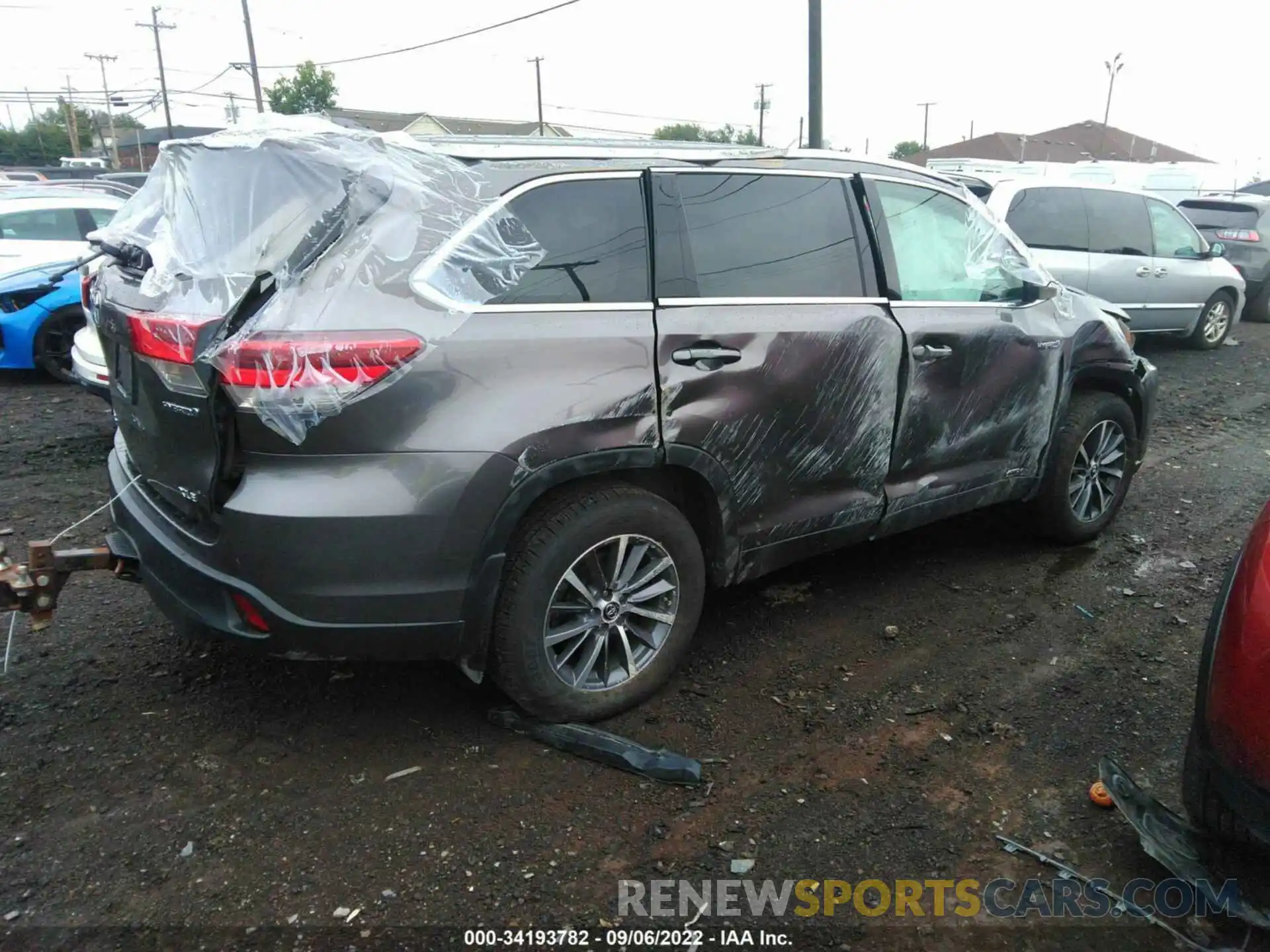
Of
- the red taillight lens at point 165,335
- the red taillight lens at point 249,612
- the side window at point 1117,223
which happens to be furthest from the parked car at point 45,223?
the side window at point 1117,223

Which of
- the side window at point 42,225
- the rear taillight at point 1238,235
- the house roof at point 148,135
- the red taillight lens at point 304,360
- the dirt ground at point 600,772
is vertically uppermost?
the house roof at point 148,135

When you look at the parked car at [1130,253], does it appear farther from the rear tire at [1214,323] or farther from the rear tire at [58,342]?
the rear tire at [58,342]

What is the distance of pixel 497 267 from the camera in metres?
2.70

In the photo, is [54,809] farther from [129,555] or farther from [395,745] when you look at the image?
[395,745]

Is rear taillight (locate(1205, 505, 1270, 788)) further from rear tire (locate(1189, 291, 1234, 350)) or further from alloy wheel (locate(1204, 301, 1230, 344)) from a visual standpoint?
alloy wheel (locate(1204, 301, 1230, 344))

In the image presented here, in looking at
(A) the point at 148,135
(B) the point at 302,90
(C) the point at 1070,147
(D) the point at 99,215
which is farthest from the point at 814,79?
(A) the point at 148,135

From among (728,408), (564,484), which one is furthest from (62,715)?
(728,408)

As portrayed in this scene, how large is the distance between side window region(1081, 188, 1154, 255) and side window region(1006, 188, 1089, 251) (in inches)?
4.2

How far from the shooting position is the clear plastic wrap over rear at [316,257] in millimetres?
2432

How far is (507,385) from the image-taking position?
104 inches

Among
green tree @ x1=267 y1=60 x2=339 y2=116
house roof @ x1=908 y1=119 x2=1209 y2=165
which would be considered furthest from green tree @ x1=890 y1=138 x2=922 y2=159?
green tree @ x1=267 y1=60 x2=339 y2=116

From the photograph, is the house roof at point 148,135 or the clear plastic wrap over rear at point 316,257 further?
the house roof at point 148,135

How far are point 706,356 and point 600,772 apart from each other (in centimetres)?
135

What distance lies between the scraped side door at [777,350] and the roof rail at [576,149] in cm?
11
